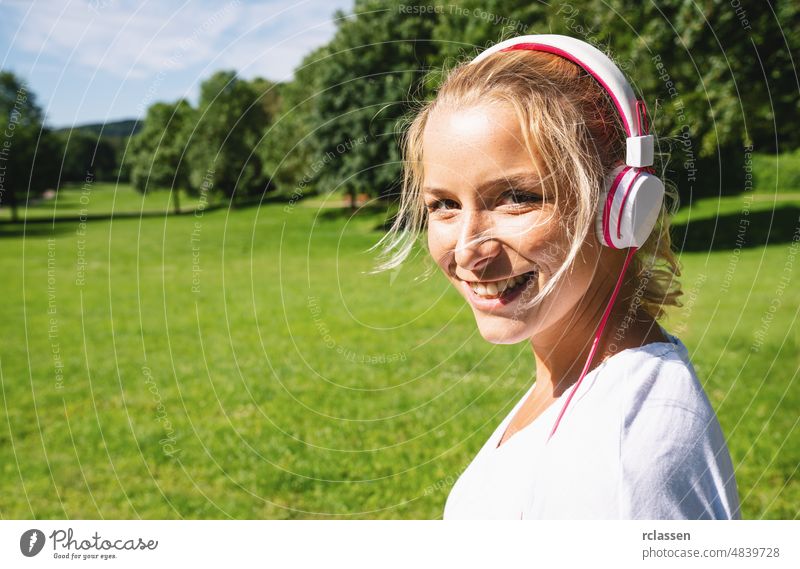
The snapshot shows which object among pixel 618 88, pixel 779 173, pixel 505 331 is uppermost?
pixel 779 173

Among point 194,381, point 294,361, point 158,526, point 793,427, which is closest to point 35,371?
point 194,381

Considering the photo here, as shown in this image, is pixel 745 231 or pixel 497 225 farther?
pixel 745 231

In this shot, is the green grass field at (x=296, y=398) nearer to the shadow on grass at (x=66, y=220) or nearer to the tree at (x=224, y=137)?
the tree at (x=224, y=137)

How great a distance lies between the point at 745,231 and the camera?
12.2 m

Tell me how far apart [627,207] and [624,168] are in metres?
0.08

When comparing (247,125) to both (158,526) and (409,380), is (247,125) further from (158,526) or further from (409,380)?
(158,526)

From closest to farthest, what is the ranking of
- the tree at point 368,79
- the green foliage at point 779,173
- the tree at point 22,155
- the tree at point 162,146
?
the tree at point 368,79
the tree at point 162,146
the tree at point 22,155
the green foliage at point 779,173

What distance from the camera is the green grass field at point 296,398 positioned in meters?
3.15

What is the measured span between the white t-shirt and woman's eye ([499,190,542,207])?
0.26m

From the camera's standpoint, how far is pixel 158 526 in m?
1.64

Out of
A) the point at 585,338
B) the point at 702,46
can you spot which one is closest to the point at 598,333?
the point at 585,338

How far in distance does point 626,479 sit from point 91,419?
4124mm

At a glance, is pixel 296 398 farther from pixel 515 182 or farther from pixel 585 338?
pixel 515 182

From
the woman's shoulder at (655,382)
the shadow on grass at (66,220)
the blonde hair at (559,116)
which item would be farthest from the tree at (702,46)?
the shadow on grass at (66,220)
